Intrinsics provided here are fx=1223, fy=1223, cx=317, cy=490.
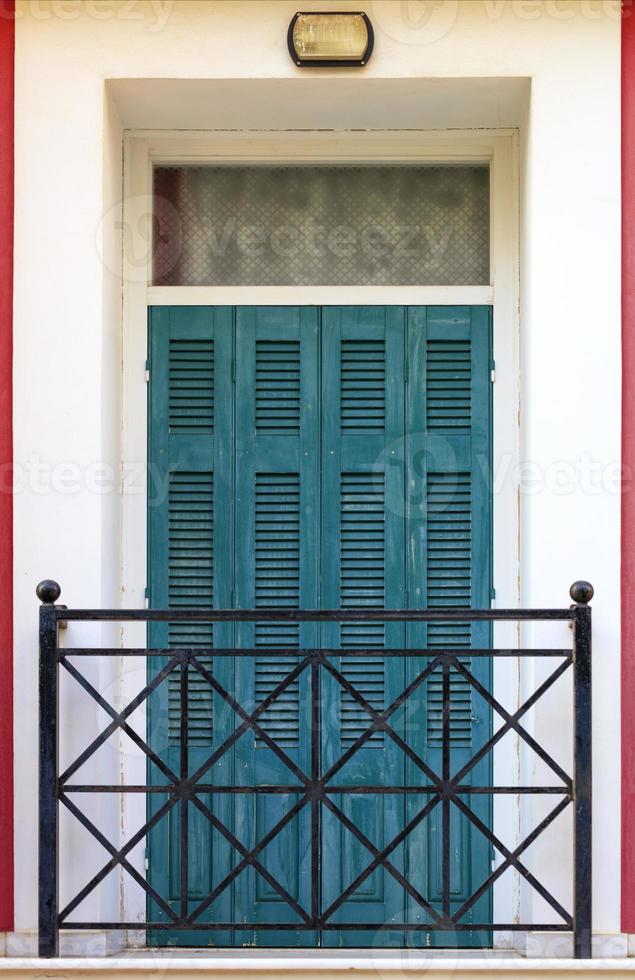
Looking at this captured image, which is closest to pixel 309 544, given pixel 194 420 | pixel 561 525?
pixel 194 420

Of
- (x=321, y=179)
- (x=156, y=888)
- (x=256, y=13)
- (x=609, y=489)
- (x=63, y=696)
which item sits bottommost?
(x=156, y=888)

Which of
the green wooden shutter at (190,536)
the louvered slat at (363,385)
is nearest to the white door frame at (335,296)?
the green wooden shutter at (190,536)

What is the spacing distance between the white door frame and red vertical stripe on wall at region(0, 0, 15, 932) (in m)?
0.55

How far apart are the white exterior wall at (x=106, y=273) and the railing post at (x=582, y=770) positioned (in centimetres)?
28

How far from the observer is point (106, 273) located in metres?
4.72

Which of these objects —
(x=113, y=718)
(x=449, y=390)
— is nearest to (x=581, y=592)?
(x=449, y=390)

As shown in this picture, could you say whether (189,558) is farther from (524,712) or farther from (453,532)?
(524,712)

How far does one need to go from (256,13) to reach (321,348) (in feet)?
4.33

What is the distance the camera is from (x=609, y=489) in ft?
15.0

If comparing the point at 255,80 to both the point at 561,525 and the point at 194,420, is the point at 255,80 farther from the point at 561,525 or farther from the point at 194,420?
the point at 561,525

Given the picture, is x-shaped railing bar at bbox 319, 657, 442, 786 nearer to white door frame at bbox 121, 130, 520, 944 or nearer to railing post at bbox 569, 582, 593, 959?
railing post at bbox 569, 582, 593, 959

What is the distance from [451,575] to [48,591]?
65.7 inches

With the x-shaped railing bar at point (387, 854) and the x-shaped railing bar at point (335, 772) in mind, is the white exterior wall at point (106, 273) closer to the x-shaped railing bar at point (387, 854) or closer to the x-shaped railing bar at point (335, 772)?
the x-shaped railing bar at point (335, 772)

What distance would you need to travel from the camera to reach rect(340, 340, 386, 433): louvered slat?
5055mm
